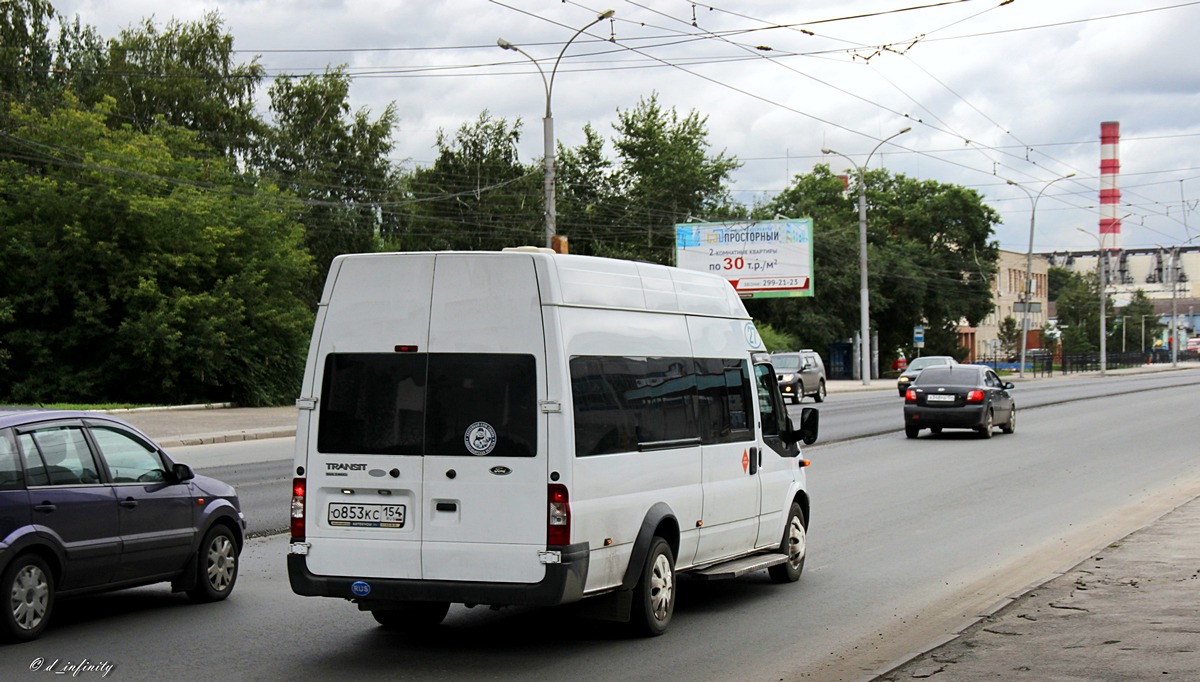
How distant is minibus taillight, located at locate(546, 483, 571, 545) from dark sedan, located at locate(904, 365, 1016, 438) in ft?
70.4

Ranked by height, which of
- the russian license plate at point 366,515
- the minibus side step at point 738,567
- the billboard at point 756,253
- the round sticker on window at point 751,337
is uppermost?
the billboard at point 756,253

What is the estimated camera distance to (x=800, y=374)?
156ft

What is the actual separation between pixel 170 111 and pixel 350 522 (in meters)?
57.6

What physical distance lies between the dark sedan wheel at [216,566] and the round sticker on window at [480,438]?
9.49ft

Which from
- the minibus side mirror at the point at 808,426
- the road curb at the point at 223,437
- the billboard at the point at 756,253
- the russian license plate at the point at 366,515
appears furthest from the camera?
the billboard at the point at 756,253

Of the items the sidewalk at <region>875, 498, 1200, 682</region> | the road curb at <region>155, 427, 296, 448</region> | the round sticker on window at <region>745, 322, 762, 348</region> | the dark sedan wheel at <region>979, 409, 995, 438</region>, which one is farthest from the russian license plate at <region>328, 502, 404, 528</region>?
the dark sedan wheel at <region>979, 409, 995, 438</region>

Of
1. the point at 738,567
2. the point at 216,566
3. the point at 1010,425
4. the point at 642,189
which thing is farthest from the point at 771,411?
the point at 642,189

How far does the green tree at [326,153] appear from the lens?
219 feet

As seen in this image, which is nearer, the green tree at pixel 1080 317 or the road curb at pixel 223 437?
the road curb at pixel 223 437

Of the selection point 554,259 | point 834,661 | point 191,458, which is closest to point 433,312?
point 554,259

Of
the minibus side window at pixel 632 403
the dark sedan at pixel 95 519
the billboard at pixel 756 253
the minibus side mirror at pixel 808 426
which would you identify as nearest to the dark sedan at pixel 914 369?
the billboard at pixel 756 253

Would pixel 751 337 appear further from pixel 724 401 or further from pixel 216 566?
pixel 216 566

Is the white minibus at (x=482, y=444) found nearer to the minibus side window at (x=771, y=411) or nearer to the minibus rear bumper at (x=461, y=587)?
the minibus rear bumper at (x=461, y=587)

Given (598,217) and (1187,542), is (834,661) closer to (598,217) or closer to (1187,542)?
(1187,542)
